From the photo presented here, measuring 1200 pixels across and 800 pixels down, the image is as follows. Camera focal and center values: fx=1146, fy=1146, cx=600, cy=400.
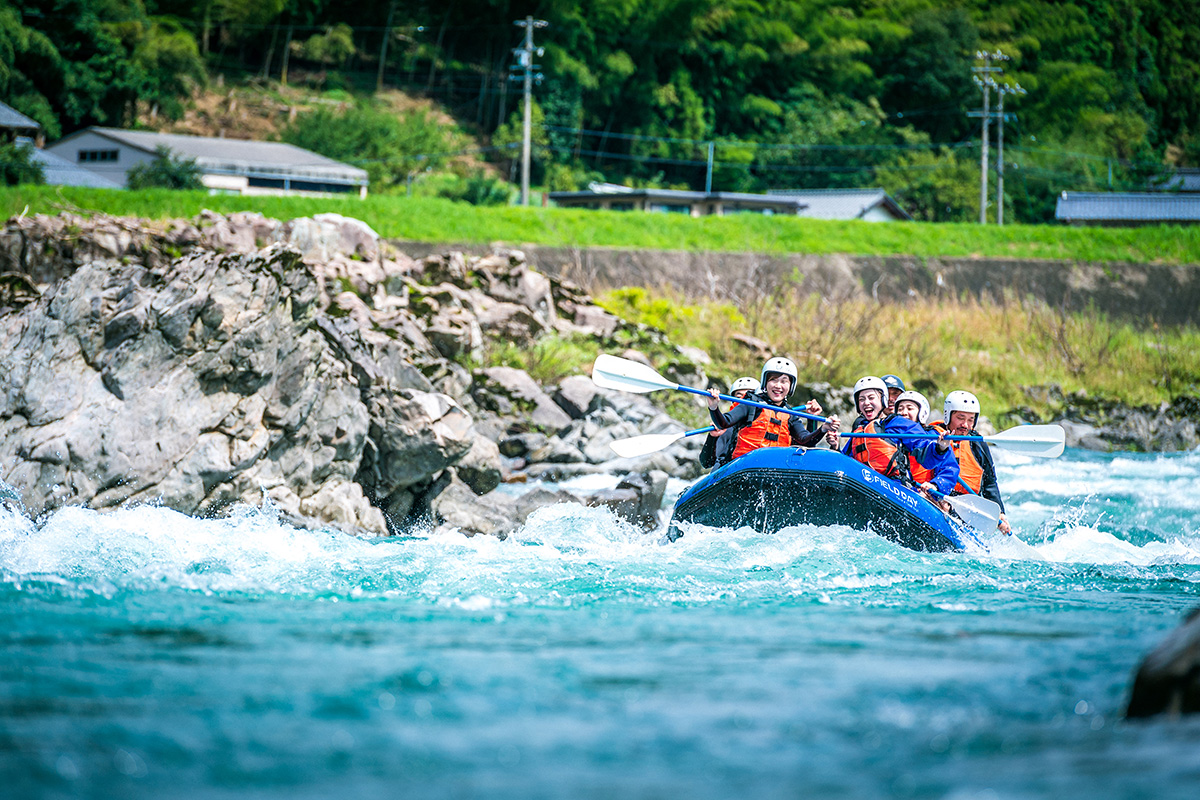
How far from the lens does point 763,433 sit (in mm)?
8180

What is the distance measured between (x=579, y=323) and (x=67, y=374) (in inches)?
367

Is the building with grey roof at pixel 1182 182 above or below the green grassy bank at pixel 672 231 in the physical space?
above

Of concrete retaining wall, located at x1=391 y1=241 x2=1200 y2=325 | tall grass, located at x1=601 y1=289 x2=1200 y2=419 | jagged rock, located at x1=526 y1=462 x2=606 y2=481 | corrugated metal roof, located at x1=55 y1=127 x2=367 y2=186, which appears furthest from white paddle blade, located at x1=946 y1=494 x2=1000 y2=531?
corrugated metal roof, located at x1=55 y1=127 x2=367 y2=186

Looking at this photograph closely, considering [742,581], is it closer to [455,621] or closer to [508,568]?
[508,568]

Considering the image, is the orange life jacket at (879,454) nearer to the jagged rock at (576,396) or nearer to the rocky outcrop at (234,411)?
the rocky outcrop at (234,411)

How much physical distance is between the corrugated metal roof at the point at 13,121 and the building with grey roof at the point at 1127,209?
31.6m

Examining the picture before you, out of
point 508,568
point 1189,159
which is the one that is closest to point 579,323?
point 508,568

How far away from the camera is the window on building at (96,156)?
109ft

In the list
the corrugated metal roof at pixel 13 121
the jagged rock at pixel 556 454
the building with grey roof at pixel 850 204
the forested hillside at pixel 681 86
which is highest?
the forested hillside at pixel 681 86

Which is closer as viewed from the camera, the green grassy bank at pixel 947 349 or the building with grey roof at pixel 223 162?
the green grassy bank at pixel 947 349

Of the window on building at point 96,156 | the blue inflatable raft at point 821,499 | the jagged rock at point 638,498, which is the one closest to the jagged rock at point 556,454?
the jagged rock at point 638,498

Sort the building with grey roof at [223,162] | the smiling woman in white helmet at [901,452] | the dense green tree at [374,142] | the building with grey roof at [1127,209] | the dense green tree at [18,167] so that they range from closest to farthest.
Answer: the smiling woman in white helmet at [901,452], the dense green tree at [18,167], the building with grey roof at [223,162], the building with grey roof at [1127,209], the dense green tree at [374,142]

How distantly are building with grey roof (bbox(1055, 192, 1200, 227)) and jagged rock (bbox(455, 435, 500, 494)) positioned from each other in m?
32.1

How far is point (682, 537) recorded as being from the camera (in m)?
7.59
